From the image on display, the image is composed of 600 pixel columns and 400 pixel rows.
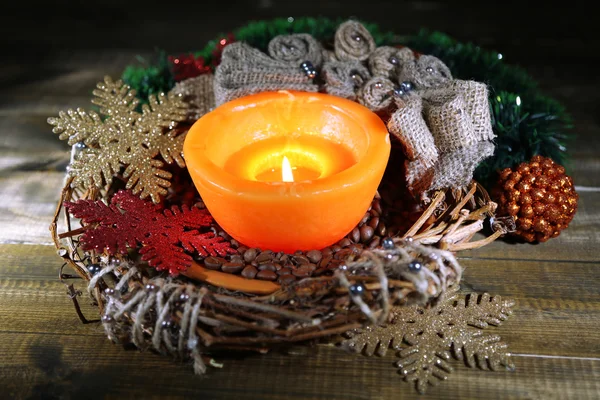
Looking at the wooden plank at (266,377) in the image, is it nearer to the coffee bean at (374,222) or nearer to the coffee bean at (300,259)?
the coffee bean at (300,259)

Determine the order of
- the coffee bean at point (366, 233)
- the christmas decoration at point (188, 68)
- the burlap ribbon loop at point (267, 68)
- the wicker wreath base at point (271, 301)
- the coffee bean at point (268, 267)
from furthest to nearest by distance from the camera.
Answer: the christmas decoration at point (188, 68) → the burlap ribbon loop at point (267, 68) → the coffee bean at point (366, 233) → the coffee bean at point (268, 267) → the wicker wreath base at point (271, 301)

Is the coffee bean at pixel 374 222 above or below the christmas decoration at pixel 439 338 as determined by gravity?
above

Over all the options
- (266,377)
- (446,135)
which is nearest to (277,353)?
(266,377)

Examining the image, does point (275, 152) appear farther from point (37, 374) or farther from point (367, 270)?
point (37, 374)

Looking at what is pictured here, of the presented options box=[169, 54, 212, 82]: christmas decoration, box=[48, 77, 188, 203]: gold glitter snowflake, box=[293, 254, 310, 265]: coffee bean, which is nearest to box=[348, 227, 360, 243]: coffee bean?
box=[293, 254, 310, 265]: coffee bean

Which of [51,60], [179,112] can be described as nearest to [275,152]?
[179,112]

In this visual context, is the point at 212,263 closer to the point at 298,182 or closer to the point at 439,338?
the point at 298,182

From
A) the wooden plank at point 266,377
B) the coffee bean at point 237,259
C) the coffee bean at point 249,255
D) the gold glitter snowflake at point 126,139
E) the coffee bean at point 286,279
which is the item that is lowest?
the wooden plank at point 266,377

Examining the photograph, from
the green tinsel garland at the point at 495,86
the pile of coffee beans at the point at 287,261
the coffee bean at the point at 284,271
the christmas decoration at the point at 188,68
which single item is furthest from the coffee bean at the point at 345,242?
the christmas decoration at the point at 188,68
